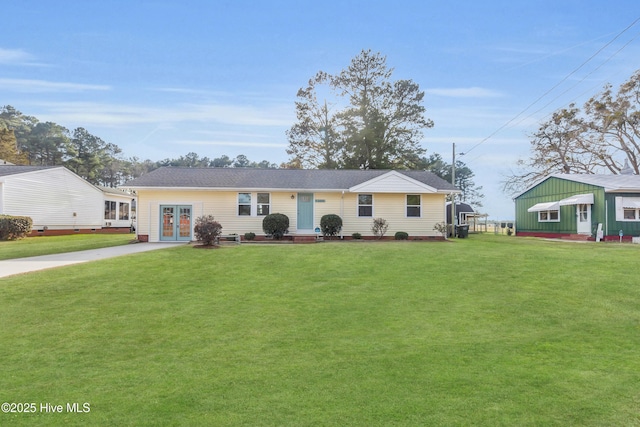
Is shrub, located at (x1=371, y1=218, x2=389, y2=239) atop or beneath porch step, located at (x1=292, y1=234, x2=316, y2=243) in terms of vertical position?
atop

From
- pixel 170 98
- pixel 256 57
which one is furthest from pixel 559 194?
Answer: pixel 170 98

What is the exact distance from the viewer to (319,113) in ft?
140

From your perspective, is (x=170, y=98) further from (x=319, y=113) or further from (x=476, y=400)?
(x=476, y=400)

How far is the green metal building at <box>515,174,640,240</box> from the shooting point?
71.9ft

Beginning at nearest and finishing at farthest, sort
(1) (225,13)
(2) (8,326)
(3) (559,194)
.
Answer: (2) (8,326) < (1) (225,13) < (3) (559,194)

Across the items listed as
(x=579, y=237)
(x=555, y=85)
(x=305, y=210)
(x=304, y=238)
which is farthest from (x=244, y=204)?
(x=579, y=237)

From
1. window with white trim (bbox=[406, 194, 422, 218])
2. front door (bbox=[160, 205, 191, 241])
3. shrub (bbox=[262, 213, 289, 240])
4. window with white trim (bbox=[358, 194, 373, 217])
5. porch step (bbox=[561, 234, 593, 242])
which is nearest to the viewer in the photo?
shrub (bbox=[262, 213, 289, 240])

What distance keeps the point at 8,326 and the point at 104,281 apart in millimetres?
2763

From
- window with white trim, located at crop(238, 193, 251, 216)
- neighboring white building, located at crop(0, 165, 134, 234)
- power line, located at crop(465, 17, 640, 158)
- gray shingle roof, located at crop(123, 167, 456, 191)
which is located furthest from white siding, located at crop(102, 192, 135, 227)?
power line, located at crop(465, 17, 640, 158)

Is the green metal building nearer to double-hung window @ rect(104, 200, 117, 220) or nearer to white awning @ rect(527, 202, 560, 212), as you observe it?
white awning @ rect(527, 202, 560, 212)

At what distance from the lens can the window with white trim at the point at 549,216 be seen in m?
26.3

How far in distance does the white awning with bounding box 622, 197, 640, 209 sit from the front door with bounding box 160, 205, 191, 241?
2472 cm

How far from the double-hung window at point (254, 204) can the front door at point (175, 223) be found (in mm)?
2833

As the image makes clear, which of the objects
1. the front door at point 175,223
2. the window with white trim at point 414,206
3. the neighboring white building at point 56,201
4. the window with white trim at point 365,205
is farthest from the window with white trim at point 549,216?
the neighboring white building at point 56,201
